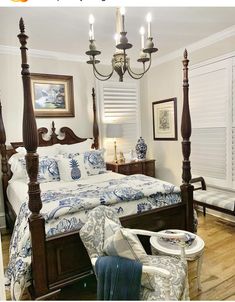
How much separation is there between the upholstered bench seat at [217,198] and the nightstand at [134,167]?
1175 millimetres

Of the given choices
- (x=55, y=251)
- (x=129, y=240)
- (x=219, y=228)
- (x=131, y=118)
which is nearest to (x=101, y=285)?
(x=129, y=240)

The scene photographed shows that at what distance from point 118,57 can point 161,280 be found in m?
1.91

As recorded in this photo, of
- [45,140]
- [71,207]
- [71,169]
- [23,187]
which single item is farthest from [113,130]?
[71,207]

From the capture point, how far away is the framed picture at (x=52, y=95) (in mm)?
3766

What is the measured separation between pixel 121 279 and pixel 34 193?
0.83 m

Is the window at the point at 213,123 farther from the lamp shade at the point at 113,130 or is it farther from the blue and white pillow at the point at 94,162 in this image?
the blue and white pillow at the point at 94,162

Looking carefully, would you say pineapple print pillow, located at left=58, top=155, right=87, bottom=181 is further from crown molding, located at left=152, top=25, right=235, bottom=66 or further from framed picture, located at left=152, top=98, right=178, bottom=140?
crown molding, located at left=152, top=25, right=235, bottom=66

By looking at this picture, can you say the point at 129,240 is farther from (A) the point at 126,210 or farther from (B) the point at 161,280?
(A) the point at 126,210

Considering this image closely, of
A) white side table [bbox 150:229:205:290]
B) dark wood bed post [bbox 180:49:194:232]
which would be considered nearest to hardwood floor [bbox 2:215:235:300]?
white side table [bbox 150:229:205:290]

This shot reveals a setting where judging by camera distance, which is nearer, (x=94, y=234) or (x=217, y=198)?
(x=94, y=234)

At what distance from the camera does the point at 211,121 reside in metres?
3.56

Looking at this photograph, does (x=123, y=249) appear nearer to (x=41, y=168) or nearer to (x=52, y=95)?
(x=41, y=168)

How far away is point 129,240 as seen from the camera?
62.1 inches

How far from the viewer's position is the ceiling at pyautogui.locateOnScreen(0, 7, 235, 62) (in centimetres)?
254
